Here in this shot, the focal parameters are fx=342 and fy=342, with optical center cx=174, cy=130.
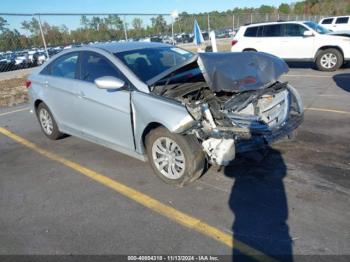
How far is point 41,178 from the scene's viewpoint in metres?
4.84

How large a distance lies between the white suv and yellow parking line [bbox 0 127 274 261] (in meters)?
10.0

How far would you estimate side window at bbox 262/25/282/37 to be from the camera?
1300 centimetres

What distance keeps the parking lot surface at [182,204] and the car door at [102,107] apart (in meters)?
0.48

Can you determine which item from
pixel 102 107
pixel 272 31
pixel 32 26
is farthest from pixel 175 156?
pixel 32 26

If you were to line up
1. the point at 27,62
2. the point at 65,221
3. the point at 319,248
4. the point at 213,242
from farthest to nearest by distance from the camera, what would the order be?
1. the point at 27,62
2. the point at 65,221
3. the point at 213,242
4. the point at 319,248

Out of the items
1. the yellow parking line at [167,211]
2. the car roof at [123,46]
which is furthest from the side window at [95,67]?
the yellow parking line at [167,211]

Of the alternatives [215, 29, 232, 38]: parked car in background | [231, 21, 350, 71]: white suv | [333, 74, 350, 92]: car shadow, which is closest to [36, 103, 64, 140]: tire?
[333, 74, 350, 92]: car shadow

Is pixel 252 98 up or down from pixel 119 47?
down

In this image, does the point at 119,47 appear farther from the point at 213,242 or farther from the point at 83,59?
the point at 213,242

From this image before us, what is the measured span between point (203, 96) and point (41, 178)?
8.39ft

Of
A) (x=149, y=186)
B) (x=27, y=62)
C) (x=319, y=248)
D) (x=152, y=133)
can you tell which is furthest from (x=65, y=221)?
(x=27, y=62)

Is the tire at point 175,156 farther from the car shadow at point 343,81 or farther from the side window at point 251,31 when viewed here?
the side window at point 251,31

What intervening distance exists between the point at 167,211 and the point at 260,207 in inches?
39.0

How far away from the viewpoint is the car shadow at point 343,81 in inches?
356
